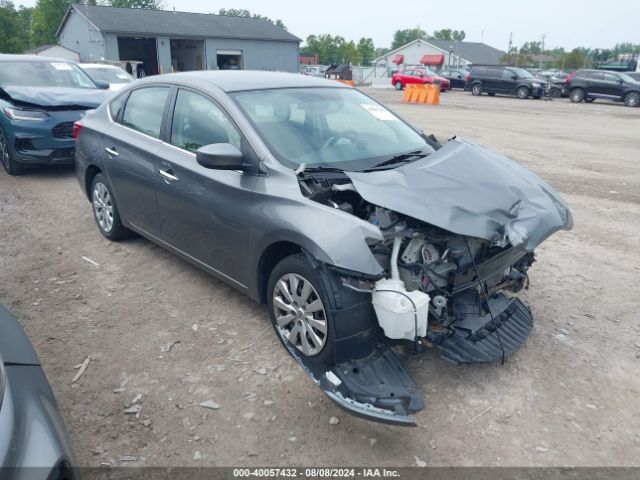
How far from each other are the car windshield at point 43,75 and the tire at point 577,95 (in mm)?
24510

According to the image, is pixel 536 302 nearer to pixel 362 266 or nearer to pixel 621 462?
pixel 621 462

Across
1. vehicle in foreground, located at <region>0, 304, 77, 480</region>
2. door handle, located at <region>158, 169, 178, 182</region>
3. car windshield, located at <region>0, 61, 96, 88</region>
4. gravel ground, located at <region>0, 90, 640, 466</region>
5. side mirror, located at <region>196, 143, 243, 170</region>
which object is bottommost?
gravel ground, located at <region>0, 90, 640, 466</region>

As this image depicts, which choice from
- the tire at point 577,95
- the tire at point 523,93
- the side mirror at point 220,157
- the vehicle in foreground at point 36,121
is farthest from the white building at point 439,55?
the side mirror at point 220,157

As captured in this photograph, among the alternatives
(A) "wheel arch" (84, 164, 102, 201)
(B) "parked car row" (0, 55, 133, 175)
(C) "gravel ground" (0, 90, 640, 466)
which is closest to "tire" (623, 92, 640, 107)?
(C) "gravel ground" (0, 90, 640, 466)

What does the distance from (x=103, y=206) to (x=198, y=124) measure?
1.99m

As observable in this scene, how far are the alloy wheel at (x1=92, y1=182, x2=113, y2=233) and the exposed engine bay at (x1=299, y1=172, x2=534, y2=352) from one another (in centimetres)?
284

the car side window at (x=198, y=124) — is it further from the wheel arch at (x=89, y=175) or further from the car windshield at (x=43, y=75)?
the car windshield at (x=43, y=75)

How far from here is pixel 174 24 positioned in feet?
144

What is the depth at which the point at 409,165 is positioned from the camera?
356 centimetres

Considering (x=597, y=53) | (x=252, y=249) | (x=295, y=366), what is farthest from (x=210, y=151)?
(x=597, y=53)

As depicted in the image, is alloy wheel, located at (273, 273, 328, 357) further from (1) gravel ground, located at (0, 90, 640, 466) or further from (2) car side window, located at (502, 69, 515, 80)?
(2) car side window, located at (502, 69, 515, 80)

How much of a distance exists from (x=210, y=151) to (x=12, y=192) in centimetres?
550

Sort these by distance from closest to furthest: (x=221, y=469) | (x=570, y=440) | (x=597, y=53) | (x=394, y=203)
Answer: (x=221, y=469), (x=570, y=440), (x=394, y=203), (x=597, y=53)

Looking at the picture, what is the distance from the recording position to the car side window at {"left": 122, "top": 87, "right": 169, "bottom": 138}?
4.43 meters
